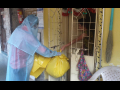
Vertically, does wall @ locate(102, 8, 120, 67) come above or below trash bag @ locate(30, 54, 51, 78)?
above

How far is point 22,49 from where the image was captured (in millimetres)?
1413

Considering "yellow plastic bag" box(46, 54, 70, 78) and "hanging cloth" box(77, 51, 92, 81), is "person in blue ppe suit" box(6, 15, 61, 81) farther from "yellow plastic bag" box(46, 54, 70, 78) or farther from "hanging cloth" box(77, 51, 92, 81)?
"hanging cloth" box(77, 51, 92, 81)

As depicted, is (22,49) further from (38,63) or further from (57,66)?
(57,66)

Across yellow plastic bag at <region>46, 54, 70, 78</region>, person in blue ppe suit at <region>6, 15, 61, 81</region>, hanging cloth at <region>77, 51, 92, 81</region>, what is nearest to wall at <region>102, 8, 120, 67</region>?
hanging cloth at <region>77, 51, 92, 81</region>

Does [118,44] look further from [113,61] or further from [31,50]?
[31,50]

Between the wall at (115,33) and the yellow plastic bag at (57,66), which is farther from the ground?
the wall at (115,33)

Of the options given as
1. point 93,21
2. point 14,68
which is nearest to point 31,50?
point 14,68

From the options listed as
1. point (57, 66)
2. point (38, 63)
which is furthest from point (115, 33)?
point (38, 63)

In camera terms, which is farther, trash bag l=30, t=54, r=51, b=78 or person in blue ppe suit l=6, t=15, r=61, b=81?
trash bag l=30, t=54, r=51, b=78

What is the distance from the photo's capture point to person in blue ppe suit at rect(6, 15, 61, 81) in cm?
140

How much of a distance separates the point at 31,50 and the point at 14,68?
33cm

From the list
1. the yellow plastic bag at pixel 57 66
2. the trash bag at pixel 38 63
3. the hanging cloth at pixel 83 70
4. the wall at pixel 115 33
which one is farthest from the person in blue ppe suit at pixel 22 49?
the wall at pixel 115 33

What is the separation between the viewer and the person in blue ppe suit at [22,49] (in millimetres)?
1397

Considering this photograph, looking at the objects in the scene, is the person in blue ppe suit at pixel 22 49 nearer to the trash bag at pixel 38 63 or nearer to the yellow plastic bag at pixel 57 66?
the trash bag at pixel 38 63
